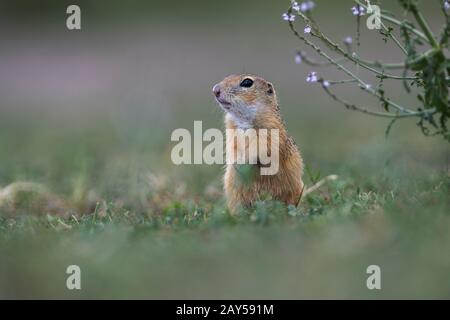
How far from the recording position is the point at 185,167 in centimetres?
949

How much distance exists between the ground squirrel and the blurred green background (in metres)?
0.18

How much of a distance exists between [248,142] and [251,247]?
75.2 inches

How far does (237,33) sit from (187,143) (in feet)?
31.3

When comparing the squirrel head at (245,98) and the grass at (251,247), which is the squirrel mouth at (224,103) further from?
the grass at (251,247)

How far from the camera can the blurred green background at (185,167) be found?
4.25 m

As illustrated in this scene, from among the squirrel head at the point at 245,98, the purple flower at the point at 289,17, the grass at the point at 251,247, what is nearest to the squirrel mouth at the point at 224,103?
the squirrel head at the point at 245,98

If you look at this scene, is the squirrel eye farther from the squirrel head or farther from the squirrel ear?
the squirrel ear

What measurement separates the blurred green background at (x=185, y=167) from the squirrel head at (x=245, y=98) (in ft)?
2.36

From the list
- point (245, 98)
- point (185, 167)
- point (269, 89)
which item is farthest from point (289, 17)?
point (185, 167)

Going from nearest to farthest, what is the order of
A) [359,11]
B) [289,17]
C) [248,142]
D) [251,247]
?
[251,247] < [359,11] < [289,17] < [248,142]

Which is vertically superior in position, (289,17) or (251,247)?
(289,17)

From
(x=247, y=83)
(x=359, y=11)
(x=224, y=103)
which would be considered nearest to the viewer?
(x=359, y=11)

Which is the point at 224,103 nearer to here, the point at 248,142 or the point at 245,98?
the point at 245,98

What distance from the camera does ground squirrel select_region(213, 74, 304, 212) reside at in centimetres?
620
